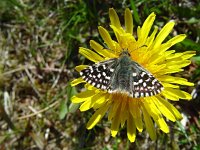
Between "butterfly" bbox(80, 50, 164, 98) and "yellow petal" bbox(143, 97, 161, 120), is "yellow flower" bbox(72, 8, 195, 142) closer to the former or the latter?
"yellow petal" bbox(143, 97, 161, 120)

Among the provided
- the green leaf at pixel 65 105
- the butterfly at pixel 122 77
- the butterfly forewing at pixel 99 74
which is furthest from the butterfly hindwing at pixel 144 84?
the green leaf at pixel 65 105

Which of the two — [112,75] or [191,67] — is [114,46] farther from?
[191,67]

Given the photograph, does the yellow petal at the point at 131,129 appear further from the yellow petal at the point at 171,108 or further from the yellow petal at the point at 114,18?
the yellow petal at the point at 114,18

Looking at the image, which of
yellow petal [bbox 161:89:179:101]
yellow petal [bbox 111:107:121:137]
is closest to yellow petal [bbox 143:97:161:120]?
yellow petal [bbox 161:89:179:101]

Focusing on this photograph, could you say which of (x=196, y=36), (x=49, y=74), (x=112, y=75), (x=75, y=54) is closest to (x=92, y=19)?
(x=75, y=54)

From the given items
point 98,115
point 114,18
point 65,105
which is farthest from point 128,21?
point 65,105

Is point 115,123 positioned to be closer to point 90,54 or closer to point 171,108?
point 171,108
